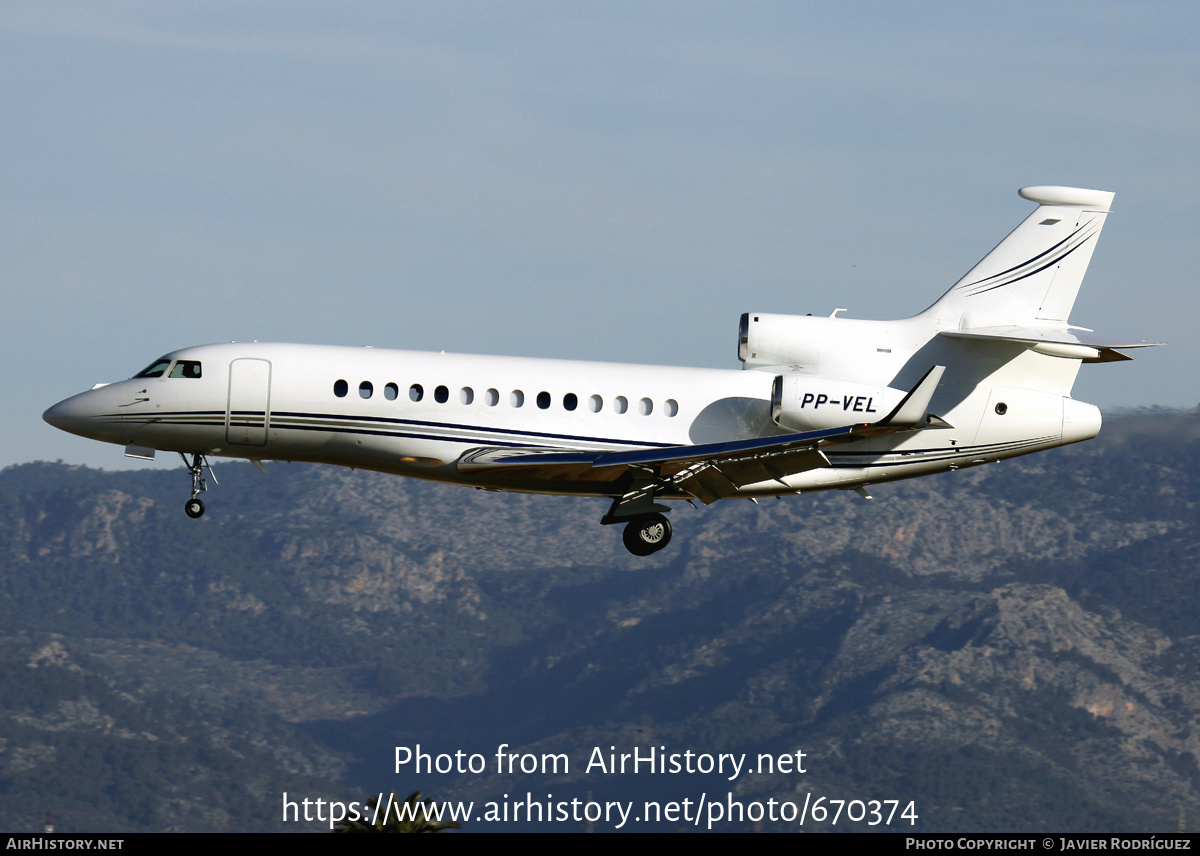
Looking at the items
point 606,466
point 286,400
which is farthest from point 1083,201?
point 286,400

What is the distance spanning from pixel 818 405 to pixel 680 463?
349 centimetres

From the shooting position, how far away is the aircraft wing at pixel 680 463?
105 ft

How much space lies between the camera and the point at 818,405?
34.2 meters

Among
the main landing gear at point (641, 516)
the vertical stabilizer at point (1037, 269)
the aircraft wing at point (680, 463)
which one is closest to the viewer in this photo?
the aircraft wing at point (680, 463)

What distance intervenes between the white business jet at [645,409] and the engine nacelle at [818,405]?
1.6 inches

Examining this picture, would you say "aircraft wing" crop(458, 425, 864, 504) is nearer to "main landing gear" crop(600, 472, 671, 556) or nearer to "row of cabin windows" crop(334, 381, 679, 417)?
"main landing gear" crop(600, 472, 671, 556)

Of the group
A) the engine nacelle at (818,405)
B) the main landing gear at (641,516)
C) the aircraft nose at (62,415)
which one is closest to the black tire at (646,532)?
the main landing gear at (641,516)

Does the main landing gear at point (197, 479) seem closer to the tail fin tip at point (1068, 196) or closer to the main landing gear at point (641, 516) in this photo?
the main landing gear at point (641, 516)

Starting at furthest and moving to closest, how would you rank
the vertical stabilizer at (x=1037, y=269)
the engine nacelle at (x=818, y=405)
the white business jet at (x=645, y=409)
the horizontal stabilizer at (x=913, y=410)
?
1. the vertical stabilizer at (x=1037, y=269)
2. the engine nacelle at (x=818, y=405)
3. the white business jet at (x=645, y=409)
4. the horizontal stabilizer at (x=913, y=410)

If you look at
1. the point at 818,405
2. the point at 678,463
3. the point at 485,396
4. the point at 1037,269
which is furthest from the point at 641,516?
the point at 1037,269
